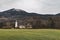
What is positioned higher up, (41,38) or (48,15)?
(48,15)

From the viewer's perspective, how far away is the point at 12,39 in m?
16.0

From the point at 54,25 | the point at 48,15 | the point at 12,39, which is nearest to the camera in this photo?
the point at 12,39

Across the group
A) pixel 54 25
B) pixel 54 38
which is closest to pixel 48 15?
pixel 54 25

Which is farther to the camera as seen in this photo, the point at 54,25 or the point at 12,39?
the point at 54,25

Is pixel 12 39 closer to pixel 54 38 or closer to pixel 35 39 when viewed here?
pixel 35 39

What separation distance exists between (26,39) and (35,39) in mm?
868

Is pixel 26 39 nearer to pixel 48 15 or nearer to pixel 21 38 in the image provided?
pixel 21 38

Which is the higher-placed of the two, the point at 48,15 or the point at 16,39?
the point at 48,15

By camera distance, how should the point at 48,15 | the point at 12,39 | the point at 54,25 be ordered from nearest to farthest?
the point at 12,39 → the point at 54,25 → the point at 48,15

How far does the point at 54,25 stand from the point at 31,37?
46.9ft

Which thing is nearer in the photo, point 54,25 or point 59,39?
point 59,39

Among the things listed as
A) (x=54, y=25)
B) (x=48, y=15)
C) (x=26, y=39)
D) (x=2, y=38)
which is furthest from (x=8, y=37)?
(x=48, y=15)

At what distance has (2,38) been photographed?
636 inches

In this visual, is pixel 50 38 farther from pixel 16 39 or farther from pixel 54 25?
pixel 54 25
